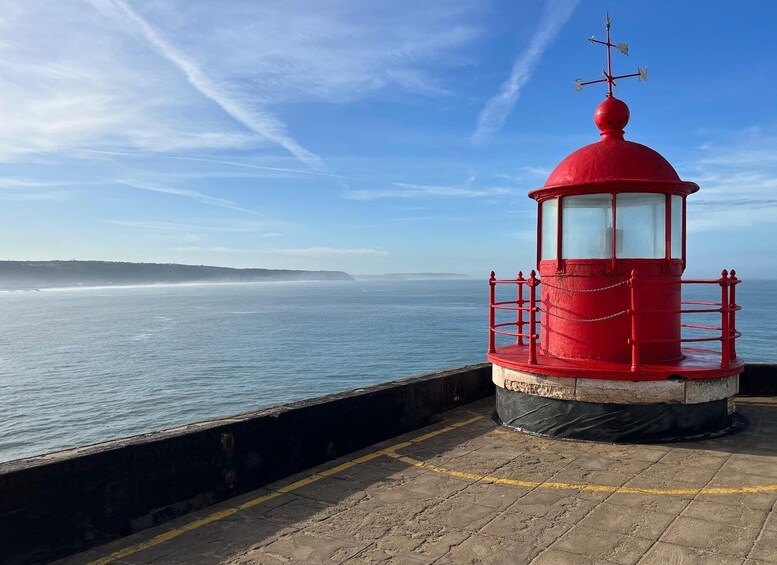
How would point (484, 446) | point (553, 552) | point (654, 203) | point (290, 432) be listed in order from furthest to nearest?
1. point (654, 203)
2. point (484, 446)
3. point (290, 432)
4. point (553, 552)

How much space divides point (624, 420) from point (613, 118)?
381 centimetres

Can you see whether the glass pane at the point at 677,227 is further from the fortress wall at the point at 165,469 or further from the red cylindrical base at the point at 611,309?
the fortress wall at the point at 165,469

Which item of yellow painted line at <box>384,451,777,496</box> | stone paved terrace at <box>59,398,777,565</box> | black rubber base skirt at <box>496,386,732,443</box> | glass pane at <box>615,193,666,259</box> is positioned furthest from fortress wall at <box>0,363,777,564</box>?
glass pane at <box>615,193,666,259</box>

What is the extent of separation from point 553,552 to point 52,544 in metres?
3.54

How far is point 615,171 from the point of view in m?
7.25

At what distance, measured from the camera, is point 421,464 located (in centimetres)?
632

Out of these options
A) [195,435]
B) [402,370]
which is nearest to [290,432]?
[195,435]

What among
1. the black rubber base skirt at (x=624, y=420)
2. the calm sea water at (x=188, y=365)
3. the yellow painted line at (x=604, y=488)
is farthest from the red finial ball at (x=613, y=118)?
the calm sea water at (x=188, y=365)

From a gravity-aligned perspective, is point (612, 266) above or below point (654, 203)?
below

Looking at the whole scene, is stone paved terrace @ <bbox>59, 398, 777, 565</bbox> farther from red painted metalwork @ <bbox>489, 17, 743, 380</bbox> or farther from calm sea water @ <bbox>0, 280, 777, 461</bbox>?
calm sea water @ <bbox>0, 280, 777, 461</bbox>

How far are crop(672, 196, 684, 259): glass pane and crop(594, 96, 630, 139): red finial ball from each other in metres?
1.13

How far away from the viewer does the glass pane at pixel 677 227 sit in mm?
7469

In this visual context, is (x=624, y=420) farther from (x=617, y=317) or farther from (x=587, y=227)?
(x=587, y=227)

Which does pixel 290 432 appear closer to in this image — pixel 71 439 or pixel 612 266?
pixel 612 266
